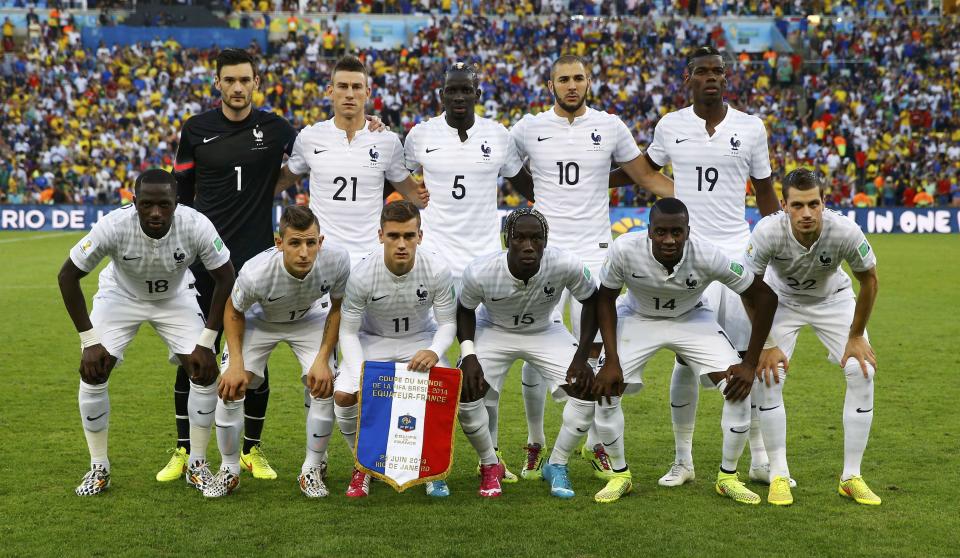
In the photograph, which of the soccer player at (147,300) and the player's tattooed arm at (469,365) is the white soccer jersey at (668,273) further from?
the soccer player at (147,300)

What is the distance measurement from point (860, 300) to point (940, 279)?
1263cm

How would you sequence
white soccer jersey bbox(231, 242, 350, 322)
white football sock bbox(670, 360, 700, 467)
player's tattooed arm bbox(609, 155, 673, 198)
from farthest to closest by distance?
1. player's tattooed arm bbox(609, 155, 673, 198)
2. white football sock bbox(670, 360, 700, 467)
3. white soccer jersey bbox(231, 242, 350, 322)

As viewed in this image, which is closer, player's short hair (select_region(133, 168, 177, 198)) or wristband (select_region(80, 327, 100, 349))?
player's short hair (select_region(133, 168, 177, 198))

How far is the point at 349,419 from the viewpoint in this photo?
6.18 metres

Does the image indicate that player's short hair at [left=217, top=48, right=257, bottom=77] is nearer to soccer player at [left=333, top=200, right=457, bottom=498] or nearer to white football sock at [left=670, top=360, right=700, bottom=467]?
soccer player at [left=333, top=200, right=457, bottom=498]

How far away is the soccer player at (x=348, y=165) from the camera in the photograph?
6.90 meters

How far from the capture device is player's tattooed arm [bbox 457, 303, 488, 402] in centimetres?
602

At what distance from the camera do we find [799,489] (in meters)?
6.19

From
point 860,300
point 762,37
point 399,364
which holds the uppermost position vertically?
point 762,37

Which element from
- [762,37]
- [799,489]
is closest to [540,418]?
[799,489]

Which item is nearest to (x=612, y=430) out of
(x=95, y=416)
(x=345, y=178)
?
(x=345, y=178)

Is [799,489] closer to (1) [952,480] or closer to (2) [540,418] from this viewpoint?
(1) [952,480]

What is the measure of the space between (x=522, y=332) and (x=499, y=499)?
1.05 m

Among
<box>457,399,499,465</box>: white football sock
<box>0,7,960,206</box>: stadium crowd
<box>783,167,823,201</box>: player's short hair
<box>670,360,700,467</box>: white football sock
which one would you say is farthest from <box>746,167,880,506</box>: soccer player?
<box>0,7,960,206</box>: stadium crowd
